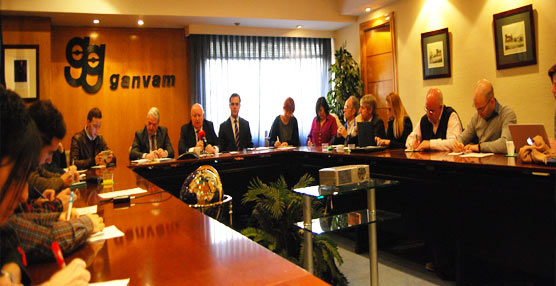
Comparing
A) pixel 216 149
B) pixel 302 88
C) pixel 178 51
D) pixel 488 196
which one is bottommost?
pixel 488 196

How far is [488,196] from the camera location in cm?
291

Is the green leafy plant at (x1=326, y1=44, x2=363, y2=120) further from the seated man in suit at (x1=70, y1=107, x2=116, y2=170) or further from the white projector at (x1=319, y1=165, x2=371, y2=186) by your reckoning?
the white projector at (x1=319, y1=165, x2=371, y2=186)

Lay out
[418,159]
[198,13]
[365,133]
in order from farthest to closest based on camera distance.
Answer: [198,13] < [365,133] < [418,159]

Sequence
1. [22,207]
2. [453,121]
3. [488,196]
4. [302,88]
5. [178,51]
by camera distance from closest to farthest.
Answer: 1. [22,207]
2. [488,196]
3. [453,121]
4. [178,51]
5. [302,88]

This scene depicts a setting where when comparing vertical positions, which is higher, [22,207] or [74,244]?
[22,207]

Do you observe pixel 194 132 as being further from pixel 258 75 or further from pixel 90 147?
pixel 258 75

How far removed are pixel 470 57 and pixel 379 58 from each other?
74.2 inches

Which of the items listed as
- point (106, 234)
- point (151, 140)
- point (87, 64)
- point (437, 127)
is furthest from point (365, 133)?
point (87, 64)

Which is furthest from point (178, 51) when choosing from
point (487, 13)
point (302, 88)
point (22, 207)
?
point (22, 207)

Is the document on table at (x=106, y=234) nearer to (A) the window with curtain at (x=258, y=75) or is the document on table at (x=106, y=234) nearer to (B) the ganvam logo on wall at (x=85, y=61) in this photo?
(A) the window with curtain at (x=258, y=75)

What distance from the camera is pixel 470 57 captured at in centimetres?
563

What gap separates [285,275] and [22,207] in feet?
3.90

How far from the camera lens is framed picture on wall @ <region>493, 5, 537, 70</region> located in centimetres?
486

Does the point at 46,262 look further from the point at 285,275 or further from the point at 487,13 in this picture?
the point at 487,13
